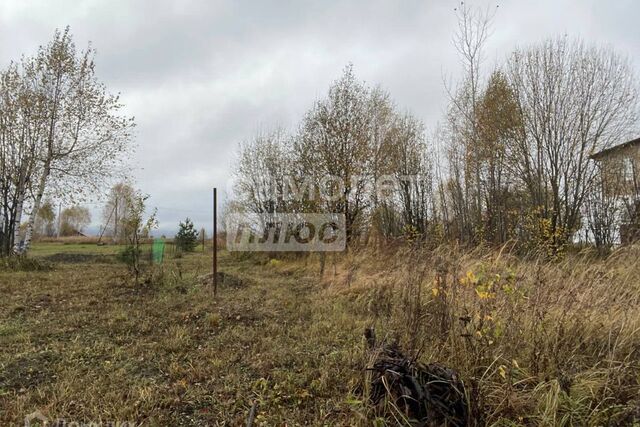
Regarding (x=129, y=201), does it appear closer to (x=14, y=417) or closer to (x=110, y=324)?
(x=110, y=324)

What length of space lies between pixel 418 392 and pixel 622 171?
34.6ft

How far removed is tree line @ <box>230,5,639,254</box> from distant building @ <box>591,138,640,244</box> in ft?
0.69

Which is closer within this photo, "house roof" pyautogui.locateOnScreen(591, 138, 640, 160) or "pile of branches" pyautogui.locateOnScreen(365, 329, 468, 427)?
"pile of branches" pyautogui.locateOnScreen(365, 329, 468, 427)

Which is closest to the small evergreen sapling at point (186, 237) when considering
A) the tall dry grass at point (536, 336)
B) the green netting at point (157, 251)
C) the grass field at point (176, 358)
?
the green netting at point (157, 251)

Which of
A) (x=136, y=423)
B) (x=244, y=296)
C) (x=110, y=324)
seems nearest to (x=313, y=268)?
(x=244, y=296)

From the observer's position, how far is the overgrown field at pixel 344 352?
6.27 feet

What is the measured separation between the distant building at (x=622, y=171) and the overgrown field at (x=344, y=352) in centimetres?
686

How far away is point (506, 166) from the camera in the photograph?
9914 millimetres

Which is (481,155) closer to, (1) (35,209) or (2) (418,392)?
(2) (418,392)

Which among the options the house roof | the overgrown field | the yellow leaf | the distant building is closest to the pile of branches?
the overgrown field

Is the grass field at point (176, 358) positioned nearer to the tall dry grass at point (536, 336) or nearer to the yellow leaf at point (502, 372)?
the tall dry grass at point (536, 336)

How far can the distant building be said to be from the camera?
862cm

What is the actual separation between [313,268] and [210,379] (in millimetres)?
6496

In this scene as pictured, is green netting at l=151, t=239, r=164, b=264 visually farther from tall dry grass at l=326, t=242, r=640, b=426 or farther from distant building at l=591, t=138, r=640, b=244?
distant building at l=591, t=138, r=640, b=244
